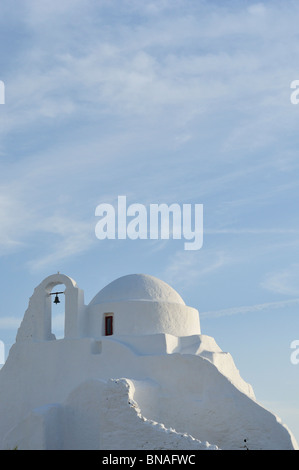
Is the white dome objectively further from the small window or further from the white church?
the small window

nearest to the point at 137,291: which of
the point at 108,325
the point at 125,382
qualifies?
the point at 108,325

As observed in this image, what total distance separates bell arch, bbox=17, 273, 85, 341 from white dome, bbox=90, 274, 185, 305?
0.98 m

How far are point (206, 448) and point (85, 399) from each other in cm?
476

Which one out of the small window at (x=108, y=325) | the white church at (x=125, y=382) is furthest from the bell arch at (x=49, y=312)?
the small window at (x=108, y=325)

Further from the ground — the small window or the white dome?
the white dome

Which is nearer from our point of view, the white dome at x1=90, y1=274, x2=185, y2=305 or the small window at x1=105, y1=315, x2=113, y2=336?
the small window at x1=105, y1=315, x2=113, y2=336

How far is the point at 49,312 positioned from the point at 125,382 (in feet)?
20.8

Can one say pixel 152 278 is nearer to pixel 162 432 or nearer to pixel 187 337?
pixel 187 337

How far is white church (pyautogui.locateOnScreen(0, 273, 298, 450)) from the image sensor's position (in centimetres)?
1970

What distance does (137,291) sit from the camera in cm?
2477

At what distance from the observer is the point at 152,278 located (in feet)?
84.5

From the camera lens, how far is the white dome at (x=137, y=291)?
24.7m

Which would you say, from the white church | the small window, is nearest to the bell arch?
the white church
